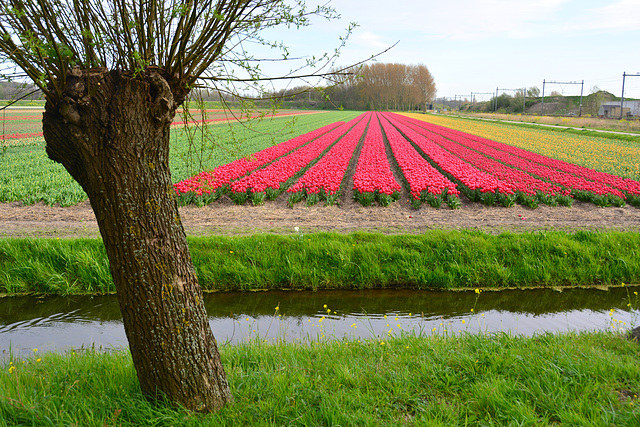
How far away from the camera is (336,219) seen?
8.88m

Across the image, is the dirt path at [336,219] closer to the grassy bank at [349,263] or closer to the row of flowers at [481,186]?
the row of flowers at [481,186]

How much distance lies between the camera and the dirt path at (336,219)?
7.71 m

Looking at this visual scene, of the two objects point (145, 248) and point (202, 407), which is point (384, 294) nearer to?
point (202, 407)

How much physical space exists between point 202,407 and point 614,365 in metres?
2.80

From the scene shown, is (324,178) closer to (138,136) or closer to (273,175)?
(273,175)

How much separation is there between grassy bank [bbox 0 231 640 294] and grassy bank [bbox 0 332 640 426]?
2464 millimetres

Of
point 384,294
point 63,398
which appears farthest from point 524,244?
point 63,398

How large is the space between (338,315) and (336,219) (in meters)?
3.84

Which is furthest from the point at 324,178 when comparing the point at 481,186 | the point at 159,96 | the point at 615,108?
the point at 615,108

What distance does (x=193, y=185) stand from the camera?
9.76 metres

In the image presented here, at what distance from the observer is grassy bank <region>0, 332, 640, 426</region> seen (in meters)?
2.52

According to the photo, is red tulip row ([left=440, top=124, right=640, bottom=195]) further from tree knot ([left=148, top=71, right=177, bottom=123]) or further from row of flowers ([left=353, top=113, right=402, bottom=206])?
tree knot ([left=148, top=71, right=177, bottom=123])

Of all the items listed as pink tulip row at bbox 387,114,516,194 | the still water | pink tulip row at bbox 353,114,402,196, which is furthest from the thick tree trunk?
pink tulip row at bbox 387,114,516,194

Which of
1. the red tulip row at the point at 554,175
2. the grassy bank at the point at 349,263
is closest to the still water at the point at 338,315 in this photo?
the grassy bank at the point at 349,263
